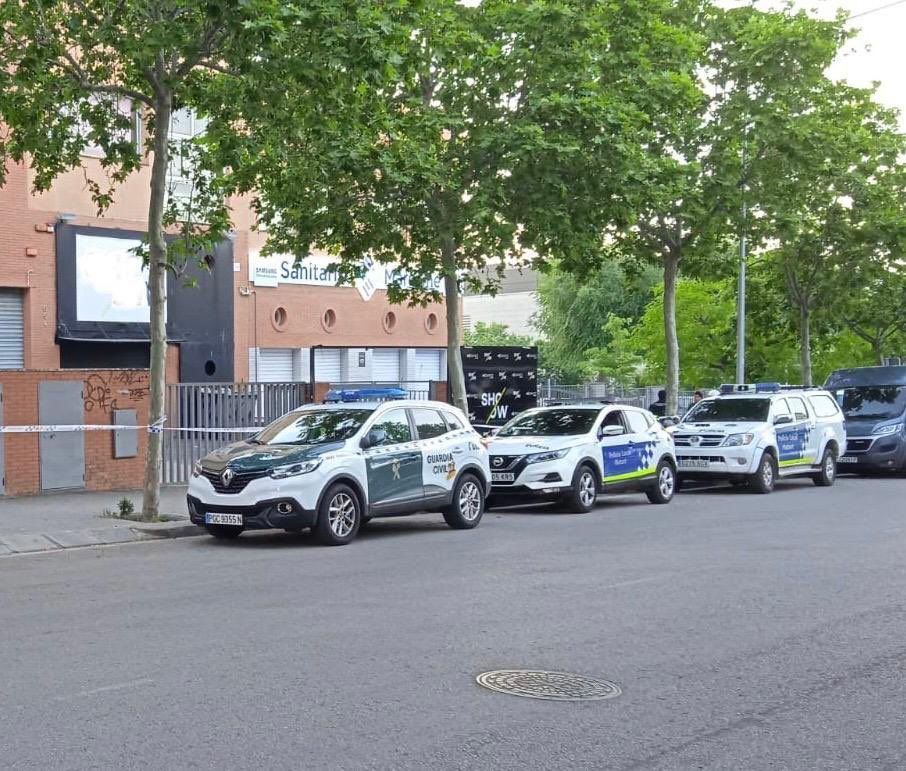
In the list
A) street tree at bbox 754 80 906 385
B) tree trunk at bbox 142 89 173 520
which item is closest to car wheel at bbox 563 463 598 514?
tree trunk at bbox 142 89 173 520

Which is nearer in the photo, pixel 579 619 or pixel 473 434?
pixel 579 619

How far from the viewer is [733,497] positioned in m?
21.7

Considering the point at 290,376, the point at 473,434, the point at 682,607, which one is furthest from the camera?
the point at 290,376

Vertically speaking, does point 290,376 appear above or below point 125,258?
below

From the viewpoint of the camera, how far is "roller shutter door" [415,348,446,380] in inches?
1586

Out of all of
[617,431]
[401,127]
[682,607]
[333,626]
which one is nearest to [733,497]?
[617,431]

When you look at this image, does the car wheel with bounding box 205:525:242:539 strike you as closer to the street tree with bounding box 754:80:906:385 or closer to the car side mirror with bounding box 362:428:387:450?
the car side mirror with bounding box 362:428:387:450

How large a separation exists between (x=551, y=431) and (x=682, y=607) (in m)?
9.43

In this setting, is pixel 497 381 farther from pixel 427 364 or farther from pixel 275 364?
pixel 427 364

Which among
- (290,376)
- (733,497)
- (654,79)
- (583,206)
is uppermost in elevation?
(654,79)

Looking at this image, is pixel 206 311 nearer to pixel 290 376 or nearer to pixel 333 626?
pixel 290 376

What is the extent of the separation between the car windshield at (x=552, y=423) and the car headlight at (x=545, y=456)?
724 millimetres

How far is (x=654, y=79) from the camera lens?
21.2 meters

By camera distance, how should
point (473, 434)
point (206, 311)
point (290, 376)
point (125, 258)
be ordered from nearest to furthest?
1. point (473, 434)
2. point (125, 258)
3. point (206, 311)
4. point (290, 376)
